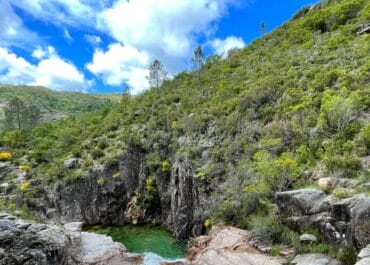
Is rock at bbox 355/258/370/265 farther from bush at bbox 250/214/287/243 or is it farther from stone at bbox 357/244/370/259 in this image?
bush at bbox 250/214/287/243

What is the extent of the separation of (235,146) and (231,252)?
1281 cm

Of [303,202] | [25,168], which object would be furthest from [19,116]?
[303,202]

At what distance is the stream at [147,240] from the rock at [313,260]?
12463 millimetres

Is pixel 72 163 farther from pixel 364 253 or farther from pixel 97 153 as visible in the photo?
pixel 364 253

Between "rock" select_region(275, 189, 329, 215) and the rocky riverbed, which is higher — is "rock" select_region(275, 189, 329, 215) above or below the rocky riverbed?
above

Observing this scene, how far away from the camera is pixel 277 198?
16.8 meters

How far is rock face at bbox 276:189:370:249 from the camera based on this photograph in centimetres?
1247

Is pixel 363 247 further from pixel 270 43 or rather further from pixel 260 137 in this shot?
pixel 270 43

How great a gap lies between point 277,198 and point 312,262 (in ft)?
14.6

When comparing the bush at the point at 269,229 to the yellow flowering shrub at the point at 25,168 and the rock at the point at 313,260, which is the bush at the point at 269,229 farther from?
the yellow flowering shrub at the point at 25,168

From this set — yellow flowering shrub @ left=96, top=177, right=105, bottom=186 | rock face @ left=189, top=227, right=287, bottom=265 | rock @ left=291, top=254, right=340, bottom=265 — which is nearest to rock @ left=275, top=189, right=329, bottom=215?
rock @ left=291, top=254, right=340, bottom=265

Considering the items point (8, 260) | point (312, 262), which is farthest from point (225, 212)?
point (8, 260)

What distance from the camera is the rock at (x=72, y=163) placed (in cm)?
4312

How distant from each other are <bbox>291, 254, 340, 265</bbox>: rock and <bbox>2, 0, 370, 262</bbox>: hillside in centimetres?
48
